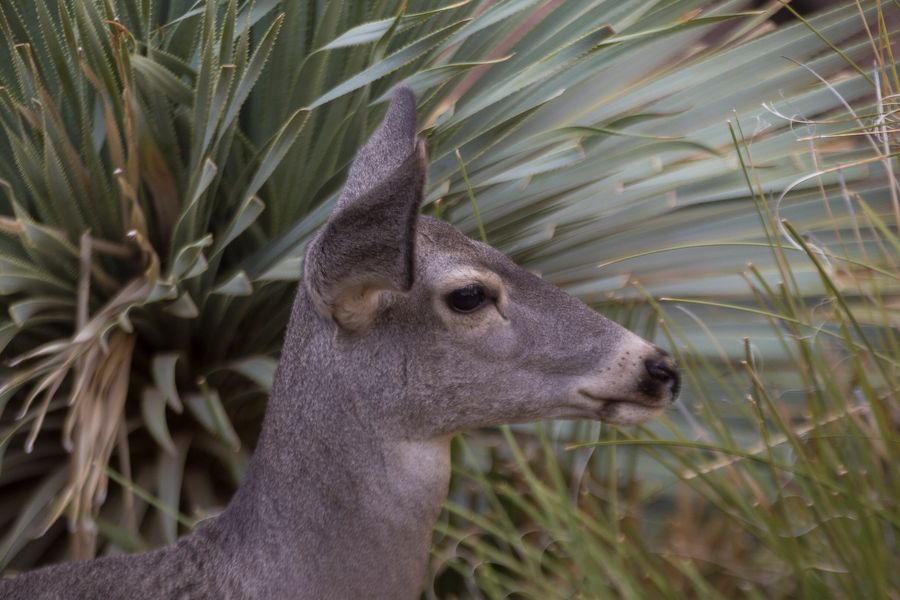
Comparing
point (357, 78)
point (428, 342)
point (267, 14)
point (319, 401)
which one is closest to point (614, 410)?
point (428, 342)

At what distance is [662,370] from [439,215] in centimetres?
126

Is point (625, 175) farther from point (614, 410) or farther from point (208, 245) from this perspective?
point (614, 410)

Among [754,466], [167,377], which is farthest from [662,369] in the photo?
[167,377]

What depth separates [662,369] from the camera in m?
2.46

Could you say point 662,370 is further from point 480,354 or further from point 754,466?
point 754,466

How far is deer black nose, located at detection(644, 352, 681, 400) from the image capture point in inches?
96.9

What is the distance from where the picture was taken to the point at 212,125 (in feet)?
11.4

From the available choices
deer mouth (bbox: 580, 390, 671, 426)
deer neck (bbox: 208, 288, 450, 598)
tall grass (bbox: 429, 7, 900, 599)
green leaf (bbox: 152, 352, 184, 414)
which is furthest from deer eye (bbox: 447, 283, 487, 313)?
green leaf (bbox: 152, 352, 184, 414)

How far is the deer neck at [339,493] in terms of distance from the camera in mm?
2457

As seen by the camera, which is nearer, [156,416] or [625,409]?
[625,409]

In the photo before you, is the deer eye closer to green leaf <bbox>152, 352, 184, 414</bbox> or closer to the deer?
the deer

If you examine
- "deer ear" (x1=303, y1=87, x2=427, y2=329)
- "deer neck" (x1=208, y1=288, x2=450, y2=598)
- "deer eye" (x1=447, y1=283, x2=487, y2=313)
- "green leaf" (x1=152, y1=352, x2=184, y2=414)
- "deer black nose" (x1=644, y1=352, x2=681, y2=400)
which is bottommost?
"green leaf" (x1=152, y1=352, x2=184, y2=414)

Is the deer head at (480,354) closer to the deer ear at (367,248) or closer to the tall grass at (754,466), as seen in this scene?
the deer ear at (367,248)

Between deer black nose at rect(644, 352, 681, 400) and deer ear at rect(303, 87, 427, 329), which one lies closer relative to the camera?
deer ear at rect(303, 87, 427, 329)
